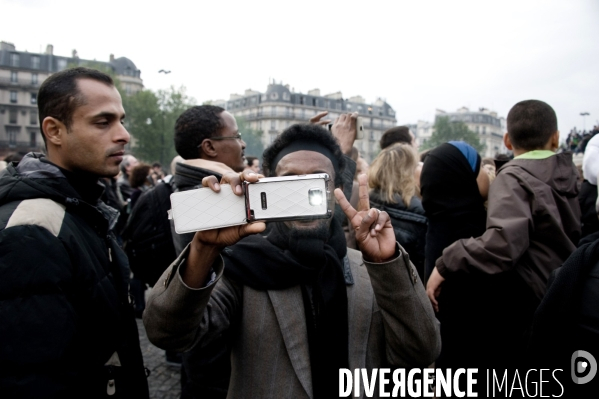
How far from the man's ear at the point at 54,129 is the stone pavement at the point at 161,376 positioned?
10.8 feet

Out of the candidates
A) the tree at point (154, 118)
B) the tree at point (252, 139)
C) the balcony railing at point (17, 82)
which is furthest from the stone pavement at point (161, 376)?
the balcony railing at point (17, 82)

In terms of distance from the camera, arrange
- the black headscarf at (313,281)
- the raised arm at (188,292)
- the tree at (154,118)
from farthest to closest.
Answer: the tree at (154,118) < the black headscarf at (313,281) < the raised arm at (188,292)

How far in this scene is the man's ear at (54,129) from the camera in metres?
1.97

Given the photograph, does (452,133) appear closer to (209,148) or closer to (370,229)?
(209,148)

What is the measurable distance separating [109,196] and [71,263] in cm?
455

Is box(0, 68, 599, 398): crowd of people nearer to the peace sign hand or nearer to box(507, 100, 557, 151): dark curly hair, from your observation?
the peace sign hand

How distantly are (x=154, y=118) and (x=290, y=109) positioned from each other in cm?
2852

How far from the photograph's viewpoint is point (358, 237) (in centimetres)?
162

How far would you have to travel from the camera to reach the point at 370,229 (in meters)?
1.65

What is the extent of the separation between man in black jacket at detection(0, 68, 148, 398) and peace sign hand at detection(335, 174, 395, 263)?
3.81ft

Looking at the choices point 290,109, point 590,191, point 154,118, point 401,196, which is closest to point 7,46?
point 154,118

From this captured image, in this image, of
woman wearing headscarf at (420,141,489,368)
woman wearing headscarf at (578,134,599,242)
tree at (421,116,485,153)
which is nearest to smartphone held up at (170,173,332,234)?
woman wearing headscarf at (420,141,489,368)

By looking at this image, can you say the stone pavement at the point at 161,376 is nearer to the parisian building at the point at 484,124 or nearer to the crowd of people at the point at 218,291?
the crowd of people at the point at 218,291

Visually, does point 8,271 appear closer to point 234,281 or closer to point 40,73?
point 234,281
